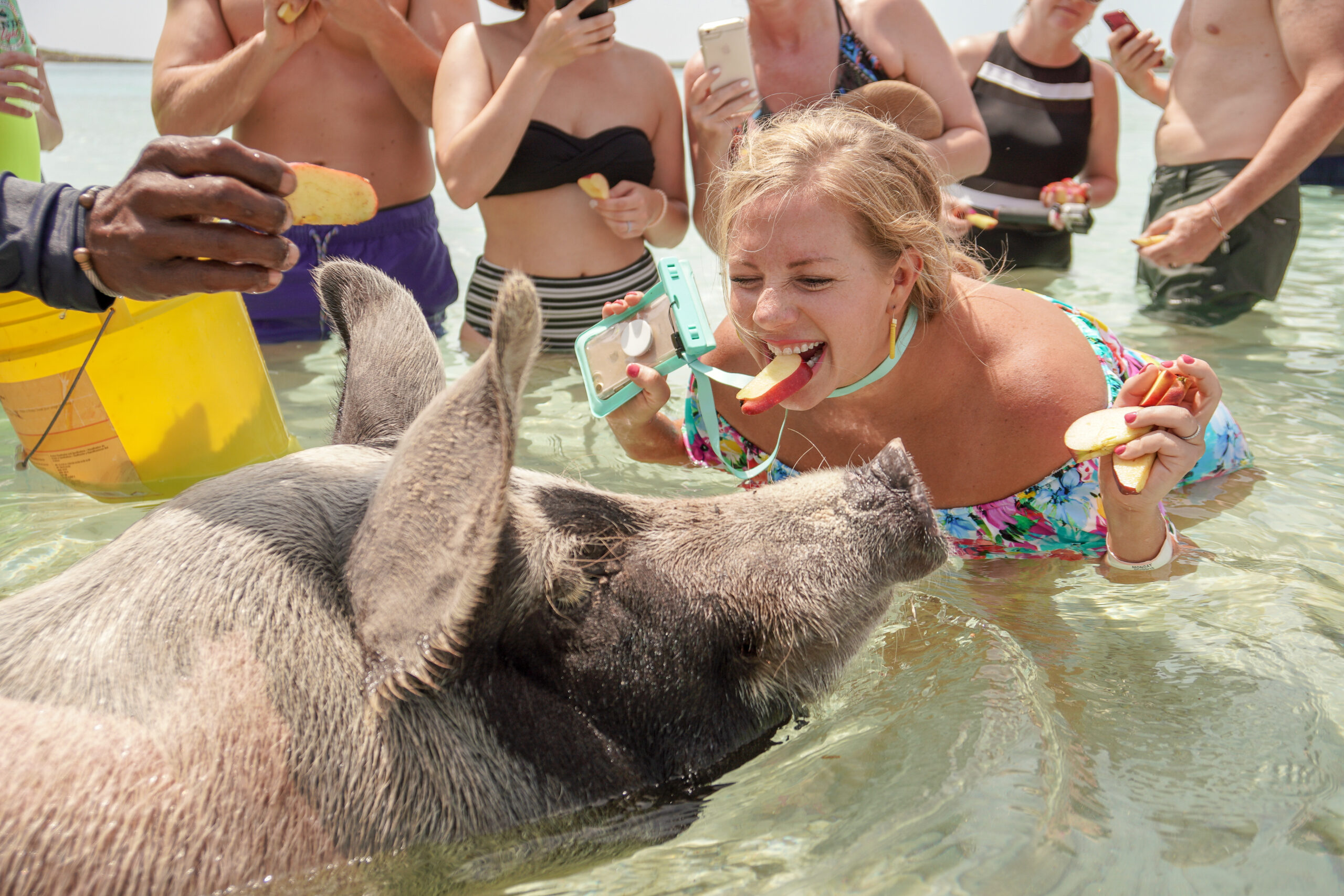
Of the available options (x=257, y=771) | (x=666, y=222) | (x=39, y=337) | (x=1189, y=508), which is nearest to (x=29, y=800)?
(x=257, y=771)

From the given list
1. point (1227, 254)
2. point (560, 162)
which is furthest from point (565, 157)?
point (1227, 254)

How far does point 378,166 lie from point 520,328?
409 centimetres

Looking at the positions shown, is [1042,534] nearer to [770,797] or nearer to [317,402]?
[770,797]

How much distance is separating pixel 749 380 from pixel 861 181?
66 centimetres

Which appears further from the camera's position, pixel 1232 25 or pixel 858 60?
pixel 1232 25

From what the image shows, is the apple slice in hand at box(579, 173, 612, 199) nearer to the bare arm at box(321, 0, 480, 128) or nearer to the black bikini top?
the black bikini top

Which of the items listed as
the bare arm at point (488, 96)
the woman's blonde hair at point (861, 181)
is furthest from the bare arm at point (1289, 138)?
the bare arm at point (488, 96)

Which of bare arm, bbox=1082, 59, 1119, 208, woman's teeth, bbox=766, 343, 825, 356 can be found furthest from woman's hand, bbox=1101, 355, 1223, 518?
bare arm, bbox=1082, 59, 1119, 208

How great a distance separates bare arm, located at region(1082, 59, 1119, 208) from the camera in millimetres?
6504

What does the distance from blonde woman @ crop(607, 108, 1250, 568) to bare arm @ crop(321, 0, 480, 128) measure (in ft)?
7.12

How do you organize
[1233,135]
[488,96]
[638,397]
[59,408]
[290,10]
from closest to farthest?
[59,408] → [638,397] → [290,10] → [488,96] → [1233,135]

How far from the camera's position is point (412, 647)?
1.47 m

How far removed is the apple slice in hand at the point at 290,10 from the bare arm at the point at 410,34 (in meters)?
0.12

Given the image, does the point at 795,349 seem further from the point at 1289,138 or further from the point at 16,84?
the point at 1289,138
